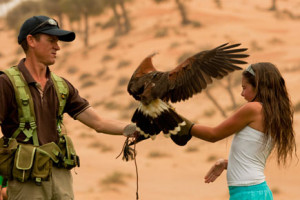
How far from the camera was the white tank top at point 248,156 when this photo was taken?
11.9 feet

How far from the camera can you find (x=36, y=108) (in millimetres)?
3723

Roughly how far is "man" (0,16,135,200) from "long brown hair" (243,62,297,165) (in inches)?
38.0

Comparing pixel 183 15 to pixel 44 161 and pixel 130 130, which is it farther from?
pixel 44 161

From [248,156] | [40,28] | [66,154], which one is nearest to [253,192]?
[248,156]

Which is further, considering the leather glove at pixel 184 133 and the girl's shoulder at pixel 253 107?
the leather glove at pixel 184 133

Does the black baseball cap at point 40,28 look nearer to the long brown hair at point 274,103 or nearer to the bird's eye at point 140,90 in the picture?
the bird's eye at point 140,90

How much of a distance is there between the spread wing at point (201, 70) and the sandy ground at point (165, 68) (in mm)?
619

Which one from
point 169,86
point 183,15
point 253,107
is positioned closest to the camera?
point 253,107

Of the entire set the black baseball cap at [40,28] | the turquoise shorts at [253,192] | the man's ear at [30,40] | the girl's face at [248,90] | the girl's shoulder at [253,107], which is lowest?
the turquoise shorts at [253,192]

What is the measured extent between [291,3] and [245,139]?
3732cm

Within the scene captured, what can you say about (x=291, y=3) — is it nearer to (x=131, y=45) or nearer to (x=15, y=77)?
(x=131, y=45)

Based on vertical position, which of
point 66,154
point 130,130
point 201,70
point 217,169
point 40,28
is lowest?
point 217,169

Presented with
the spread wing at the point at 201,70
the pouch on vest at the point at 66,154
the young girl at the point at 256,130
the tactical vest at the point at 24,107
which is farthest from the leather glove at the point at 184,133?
the tactical vest at the point at 24,107

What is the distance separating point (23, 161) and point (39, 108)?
365 mm
